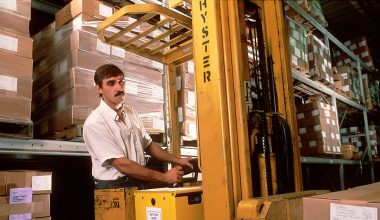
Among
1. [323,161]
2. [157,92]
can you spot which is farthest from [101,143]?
[323,161]

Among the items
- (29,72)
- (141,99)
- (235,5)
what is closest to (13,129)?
(29,72)

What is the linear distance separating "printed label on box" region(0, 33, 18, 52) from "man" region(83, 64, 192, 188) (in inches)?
27.9

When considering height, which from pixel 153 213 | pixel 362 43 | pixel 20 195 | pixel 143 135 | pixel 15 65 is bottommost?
pixel 153 213

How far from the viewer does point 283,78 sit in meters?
2.56

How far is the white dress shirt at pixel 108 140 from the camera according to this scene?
9.56ft

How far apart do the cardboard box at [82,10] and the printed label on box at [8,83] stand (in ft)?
3.23

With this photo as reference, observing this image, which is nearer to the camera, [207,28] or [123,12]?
[207,28]

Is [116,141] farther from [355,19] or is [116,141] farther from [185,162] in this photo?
[355,19]

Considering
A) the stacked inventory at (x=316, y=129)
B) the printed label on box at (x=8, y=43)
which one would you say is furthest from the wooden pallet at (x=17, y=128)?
the stacked inventory at (x=316, y=129)

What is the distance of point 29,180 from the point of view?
2934mm

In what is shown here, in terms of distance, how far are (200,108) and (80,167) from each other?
3.34 meters

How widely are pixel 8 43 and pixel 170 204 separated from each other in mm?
1969

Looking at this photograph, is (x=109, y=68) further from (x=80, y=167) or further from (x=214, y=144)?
(x=80, y=167)

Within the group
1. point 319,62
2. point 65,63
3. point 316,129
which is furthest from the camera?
point 319,62
